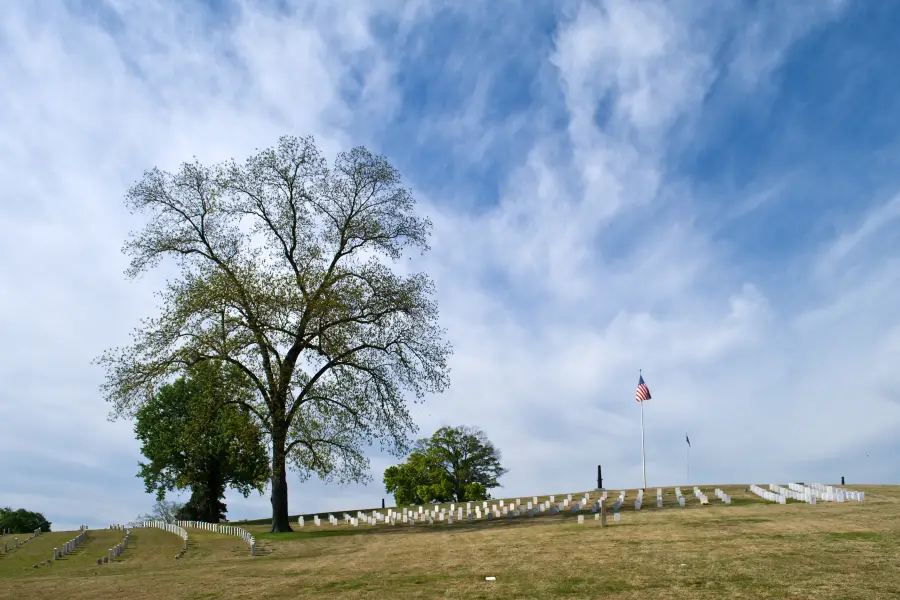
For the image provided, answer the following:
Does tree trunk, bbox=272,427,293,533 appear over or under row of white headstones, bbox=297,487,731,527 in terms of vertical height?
over

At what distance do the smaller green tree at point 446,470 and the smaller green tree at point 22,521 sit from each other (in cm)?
2944

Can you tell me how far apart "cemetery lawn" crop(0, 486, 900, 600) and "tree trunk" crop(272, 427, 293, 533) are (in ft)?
12.3

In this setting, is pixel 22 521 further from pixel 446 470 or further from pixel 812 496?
pixel 812 496

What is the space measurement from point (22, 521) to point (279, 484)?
30.6 metres

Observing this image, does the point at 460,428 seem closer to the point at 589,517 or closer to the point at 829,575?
the point at 589,517

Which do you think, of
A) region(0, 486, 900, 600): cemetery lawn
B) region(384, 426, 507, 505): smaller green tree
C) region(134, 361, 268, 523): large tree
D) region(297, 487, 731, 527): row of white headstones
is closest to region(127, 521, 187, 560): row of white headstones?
region(0, 486, 900, 600): cemetery lawn

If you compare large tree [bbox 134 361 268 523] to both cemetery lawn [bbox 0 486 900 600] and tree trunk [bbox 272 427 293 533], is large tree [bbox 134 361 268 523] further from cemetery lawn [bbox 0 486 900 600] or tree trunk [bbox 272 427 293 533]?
cemetery lawn [bbox 0 486 900 600]

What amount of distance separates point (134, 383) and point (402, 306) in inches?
560

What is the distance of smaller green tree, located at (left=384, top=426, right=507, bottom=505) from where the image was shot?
65.1 metres

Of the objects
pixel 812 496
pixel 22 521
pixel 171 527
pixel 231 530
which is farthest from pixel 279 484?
pixel 22 521

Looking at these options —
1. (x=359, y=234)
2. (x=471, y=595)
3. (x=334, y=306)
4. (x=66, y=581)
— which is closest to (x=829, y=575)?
(x=471, y=595)

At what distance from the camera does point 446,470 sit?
6681 centimetres

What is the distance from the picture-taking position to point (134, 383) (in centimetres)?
3544

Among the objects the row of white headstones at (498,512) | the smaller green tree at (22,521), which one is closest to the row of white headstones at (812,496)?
the row of white headstones at (498,512)
